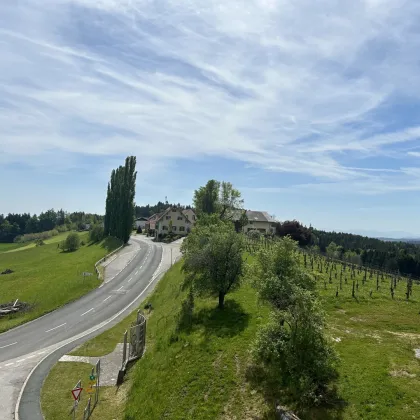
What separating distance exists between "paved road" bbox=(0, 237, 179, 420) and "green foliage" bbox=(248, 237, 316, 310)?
53.1ft

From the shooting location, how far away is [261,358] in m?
19.6

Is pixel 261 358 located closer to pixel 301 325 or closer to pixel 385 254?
pixel 301 325

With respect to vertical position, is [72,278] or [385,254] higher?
[385,254]

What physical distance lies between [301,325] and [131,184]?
82.2 meters

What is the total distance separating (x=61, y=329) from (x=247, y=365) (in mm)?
25324

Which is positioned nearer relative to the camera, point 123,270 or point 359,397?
point 359,397

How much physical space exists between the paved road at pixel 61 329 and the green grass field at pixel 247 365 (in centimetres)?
217

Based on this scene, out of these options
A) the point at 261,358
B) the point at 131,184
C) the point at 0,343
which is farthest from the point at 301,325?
the point at 131,184

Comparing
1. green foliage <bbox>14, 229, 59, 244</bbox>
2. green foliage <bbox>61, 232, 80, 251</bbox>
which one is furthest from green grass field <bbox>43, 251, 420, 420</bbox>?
green foliage <bbox>14, 229, 59, 244</bbox>

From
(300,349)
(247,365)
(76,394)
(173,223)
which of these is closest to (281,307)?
(247,365)

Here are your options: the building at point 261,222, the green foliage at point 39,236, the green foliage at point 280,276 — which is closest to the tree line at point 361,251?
the building at point 261,222

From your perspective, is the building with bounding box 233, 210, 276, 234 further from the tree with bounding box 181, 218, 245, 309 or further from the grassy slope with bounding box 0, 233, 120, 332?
the tree with bounding box 181, 218, 245, 309

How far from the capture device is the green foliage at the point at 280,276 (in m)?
21.7

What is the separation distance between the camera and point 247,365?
67.8 feet
